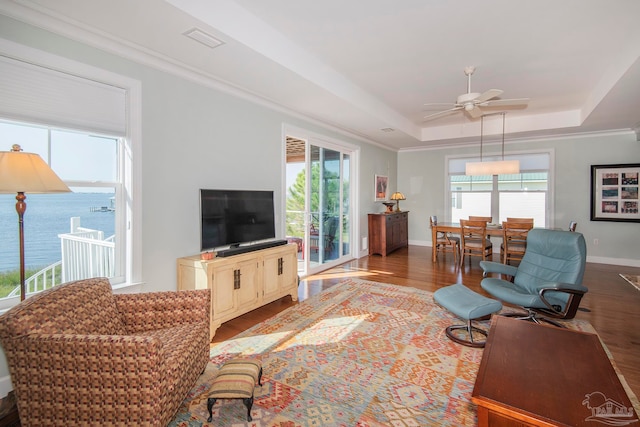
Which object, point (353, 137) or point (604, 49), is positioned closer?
point (604, 49)

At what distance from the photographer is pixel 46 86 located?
2291 millimetres

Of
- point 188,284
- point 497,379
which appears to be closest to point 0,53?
point 188,284

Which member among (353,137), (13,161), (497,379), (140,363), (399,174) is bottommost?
(497,379)

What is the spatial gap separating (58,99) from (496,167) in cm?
638

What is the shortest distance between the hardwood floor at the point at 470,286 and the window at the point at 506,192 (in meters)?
1.50

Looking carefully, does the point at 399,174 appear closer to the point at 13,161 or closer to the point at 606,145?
the point at 606,145

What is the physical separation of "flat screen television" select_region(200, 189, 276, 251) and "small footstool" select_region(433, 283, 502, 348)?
2196 mm

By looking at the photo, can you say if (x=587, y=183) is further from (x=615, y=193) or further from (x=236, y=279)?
(x=236, y=279)

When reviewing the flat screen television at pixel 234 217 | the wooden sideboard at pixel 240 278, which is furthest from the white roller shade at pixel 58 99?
the wooden sideboard at pixel 240 278

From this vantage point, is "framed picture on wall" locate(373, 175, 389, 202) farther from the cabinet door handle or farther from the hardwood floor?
the cabinet door handle

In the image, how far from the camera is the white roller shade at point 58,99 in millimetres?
2141

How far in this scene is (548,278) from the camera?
125 inches

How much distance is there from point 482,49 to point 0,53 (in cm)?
414

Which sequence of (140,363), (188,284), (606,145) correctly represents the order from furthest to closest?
(606,145) → (188,284) → (140,363)
